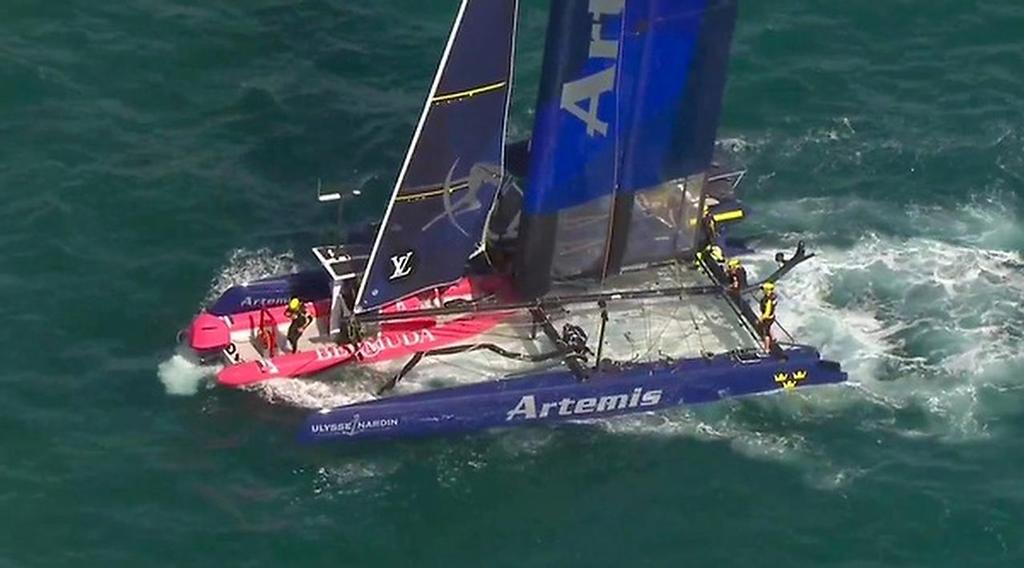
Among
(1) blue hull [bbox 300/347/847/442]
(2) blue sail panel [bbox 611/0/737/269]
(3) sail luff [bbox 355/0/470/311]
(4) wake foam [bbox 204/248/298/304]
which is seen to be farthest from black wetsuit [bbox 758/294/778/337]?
(4) wake foam [bbox 204/248/298/304]

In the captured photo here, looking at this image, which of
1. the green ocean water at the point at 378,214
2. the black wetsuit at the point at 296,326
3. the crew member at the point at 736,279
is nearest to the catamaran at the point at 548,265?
the crew member at the point at 736,279

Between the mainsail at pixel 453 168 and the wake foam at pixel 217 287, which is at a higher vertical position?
the mainsail at pixel 453 168

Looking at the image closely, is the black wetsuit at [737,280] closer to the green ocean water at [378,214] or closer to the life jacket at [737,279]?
the life jacket at [737,279]

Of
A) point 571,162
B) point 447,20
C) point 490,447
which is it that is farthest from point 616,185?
point 447,20

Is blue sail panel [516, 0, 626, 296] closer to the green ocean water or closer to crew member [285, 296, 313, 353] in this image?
the green ocean water

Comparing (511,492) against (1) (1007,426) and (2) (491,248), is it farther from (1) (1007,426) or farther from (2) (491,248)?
(1) (1007,426)
